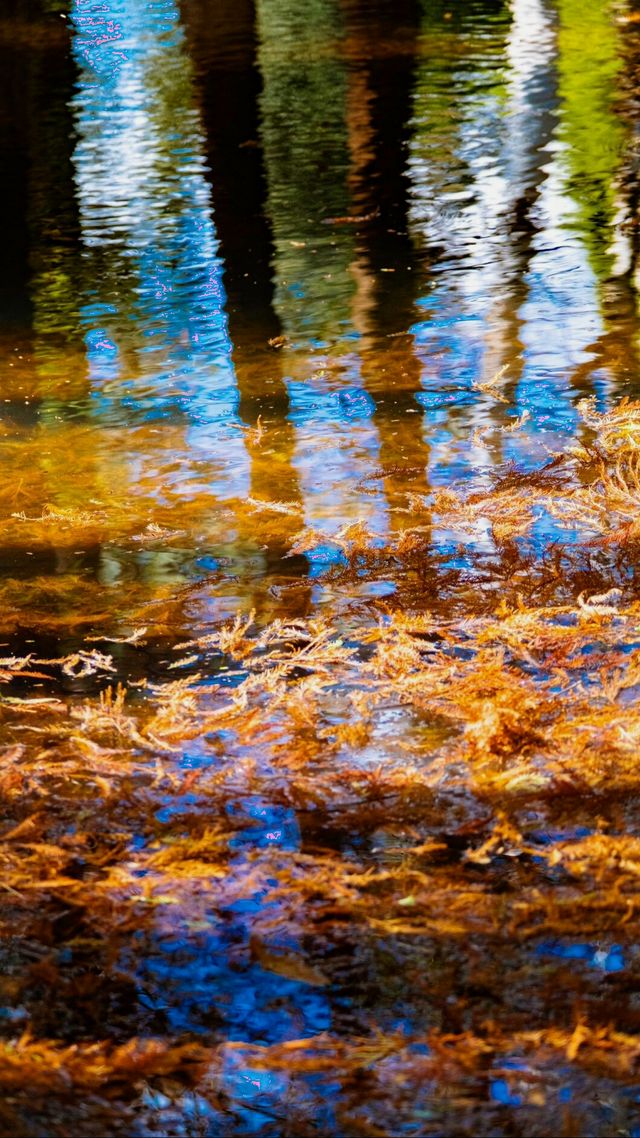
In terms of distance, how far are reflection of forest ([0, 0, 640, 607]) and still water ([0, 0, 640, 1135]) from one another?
21 mm

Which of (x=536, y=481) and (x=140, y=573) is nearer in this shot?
(x=140, y=573)

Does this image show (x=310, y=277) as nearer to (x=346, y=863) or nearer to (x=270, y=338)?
(x=270, y=338)

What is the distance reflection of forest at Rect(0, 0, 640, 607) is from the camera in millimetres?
4383

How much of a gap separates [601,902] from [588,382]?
294 centimetres

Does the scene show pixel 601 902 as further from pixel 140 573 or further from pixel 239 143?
pixel 239 143

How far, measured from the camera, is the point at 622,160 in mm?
8109

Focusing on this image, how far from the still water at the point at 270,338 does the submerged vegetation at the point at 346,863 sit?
3 centimetres

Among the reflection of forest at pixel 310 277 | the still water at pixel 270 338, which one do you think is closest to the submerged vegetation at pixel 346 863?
the still water at pixel 270 338

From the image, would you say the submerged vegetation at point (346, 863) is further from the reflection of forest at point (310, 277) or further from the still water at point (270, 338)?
the reflection of forest at point (310, 277)

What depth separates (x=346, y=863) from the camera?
241 cm

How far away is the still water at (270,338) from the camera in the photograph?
348 cm

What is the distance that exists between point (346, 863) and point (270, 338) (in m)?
3.60

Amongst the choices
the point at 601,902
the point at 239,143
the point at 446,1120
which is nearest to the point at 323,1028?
the point at 446,1120

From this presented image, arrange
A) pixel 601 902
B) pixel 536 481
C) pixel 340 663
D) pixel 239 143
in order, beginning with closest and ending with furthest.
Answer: pixel 601 902 < pixel 340 663 < pixel 536 481 < pixel 239 143
